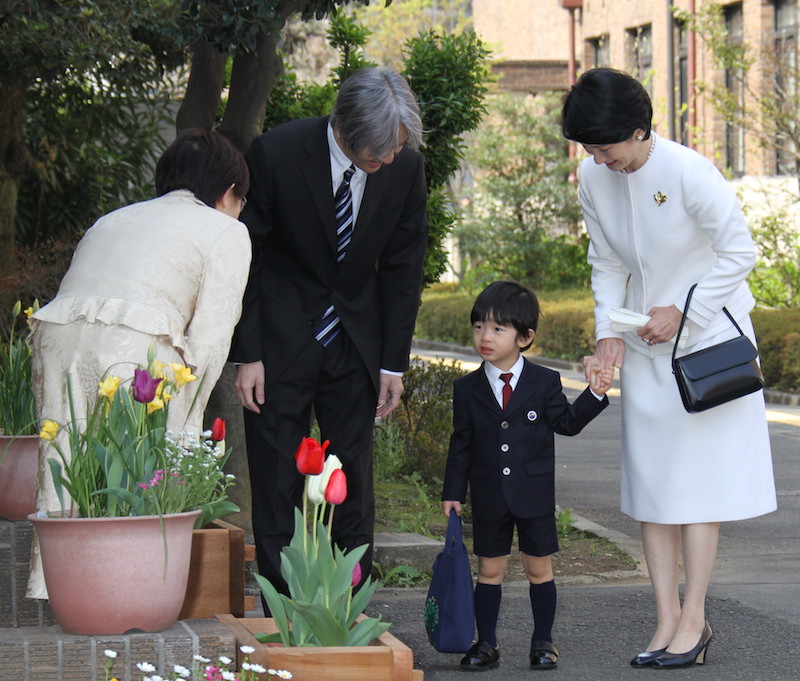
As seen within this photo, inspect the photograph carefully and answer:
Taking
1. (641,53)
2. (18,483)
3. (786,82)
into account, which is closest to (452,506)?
(18,483)

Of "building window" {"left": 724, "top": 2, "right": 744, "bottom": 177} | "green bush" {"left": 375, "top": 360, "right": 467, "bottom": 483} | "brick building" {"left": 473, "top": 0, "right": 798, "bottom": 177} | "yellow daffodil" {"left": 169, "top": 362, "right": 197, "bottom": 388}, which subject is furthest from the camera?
"building window" {"left": 724, "top": 2, "right": 744, "bottom": 177}

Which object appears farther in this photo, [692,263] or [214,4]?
[214,4]

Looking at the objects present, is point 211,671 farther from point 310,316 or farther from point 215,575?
point 310,316

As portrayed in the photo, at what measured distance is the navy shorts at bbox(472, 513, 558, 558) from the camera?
4789mm

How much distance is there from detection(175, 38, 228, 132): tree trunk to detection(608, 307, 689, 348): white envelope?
335cm

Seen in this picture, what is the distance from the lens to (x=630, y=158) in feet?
15.2

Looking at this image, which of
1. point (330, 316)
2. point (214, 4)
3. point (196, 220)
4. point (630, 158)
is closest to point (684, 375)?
point (630, 158)

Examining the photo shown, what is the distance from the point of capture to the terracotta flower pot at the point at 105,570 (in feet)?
11.4

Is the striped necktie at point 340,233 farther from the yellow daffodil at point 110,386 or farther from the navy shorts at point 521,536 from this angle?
the yellow daffodil at point 110,386

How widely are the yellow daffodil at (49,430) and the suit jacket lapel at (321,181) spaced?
1289 mm

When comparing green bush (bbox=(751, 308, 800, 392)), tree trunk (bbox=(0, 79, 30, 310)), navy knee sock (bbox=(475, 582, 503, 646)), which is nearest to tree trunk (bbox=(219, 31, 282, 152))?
tree trunk (bbox=(0, 79, 30, 310))

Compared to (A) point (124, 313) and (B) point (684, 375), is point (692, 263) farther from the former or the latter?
(A) point (124, 313)

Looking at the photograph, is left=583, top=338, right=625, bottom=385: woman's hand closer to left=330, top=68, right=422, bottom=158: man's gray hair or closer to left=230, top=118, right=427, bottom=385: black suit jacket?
left=230, top=118, right=427, bottom=385: black suit jacket

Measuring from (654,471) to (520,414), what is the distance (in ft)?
1.63
